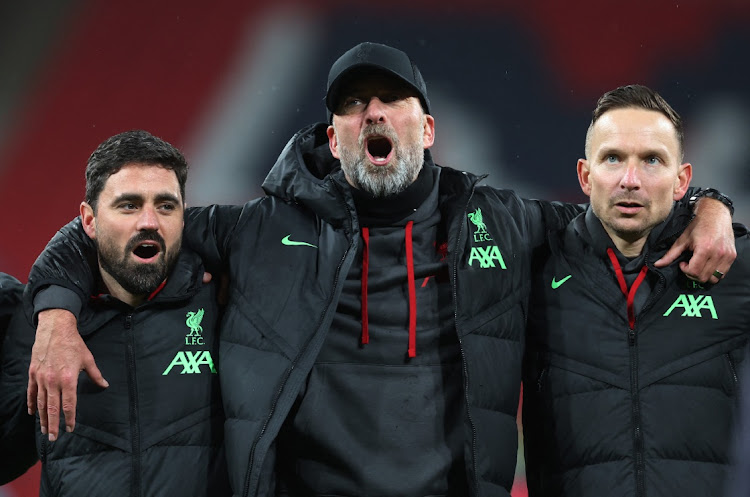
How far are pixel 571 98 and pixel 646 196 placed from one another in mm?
1335

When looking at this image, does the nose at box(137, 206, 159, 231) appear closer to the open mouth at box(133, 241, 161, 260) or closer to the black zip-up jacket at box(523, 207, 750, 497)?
the open mouth at box(133, 241, 161, 260)

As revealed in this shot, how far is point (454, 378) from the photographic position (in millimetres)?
1742

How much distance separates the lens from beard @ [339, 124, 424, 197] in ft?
6.03

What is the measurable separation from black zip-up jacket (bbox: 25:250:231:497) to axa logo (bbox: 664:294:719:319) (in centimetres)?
94

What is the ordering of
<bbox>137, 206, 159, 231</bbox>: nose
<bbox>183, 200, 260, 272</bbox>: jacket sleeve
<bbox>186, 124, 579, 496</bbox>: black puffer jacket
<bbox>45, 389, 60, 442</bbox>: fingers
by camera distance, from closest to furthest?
<bbox>45, 389, 60, 442</bbox>: fingers, <bbox>186, 124, 579, 496</bbox>: black puffer jacket, <bbox>137, 206, 159, 231</bbox>: nose, <bbox>183, 200, 260, 272</bbox>: jacket sleeve

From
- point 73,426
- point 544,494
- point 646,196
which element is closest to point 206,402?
point 73,426

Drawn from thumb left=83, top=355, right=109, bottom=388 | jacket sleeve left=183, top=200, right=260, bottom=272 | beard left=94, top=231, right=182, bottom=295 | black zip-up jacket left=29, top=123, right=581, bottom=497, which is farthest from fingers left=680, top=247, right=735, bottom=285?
thumb left=83, top=355, right=109, bottom=388

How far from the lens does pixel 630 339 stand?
1.70m

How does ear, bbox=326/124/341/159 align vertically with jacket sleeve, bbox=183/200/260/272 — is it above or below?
above

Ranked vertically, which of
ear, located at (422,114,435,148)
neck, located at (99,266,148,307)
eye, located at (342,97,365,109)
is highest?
eye, located at (342,97,365,109)

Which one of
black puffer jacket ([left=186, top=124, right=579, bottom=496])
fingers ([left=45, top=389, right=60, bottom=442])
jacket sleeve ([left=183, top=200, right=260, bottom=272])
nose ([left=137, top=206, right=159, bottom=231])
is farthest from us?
jacket sleeve ([left=183, top=200, right=260, bottom=272])

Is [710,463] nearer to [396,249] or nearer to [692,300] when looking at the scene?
[692,300]

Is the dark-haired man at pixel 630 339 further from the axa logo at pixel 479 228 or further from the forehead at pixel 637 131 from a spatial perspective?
the axa logo at pixel 479 228

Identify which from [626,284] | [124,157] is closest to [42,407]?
[124,157]
